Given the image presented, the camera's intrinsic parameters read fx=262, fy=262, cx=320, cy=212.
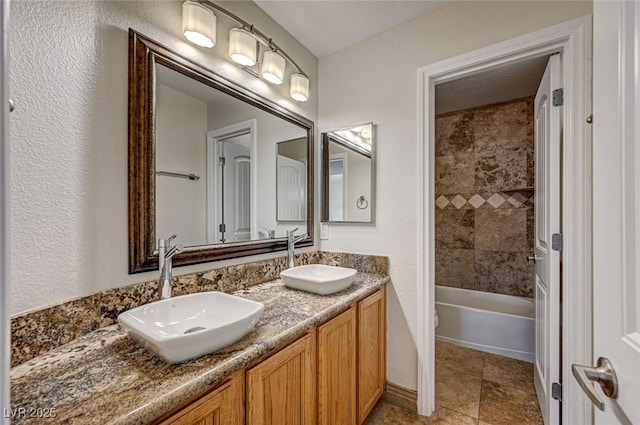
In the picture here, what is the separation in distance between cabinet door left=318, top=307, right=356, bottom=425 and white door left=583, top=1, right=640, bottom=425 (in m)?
0.82

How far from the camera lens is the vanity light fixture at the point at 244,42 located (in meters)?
1.14

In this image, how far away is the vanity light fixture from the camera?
3.75 feet

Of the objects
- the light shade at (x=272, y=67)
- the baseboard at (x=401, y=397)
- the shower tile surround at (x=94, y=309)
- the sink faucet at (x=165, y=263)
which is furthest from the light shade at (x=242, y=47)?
the baseboard at (x=401, y=397)

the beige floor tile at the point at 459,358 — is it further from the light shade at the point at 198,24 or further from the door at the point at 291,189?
the light shade at the point at 198,24

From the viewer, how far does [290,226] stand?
1.83 metres

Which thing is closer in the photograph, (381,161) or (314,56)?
(381,161)

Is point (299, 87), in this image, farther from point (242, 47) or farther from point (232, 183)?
point (232, 183)

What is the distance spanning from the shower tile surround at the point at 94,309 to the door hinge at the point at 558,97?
1801 millimetres

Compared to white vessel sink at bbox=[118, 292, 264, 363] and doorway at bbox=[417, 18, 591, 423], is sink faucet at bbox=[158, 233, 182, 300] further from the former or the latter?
doorway at bbox=[417, 18, 591, 423]

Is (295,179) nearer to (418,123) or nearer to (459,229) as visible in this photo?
(418,123)

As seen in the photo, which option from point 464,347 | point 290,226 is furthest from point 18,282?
point 464,347

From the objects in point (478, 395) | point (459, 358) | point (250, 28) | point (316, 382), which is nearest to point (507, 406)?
point (478, 395)

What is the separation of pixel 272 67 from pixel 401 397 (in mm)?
2187

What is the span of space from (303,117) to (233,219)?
3.10 ft
